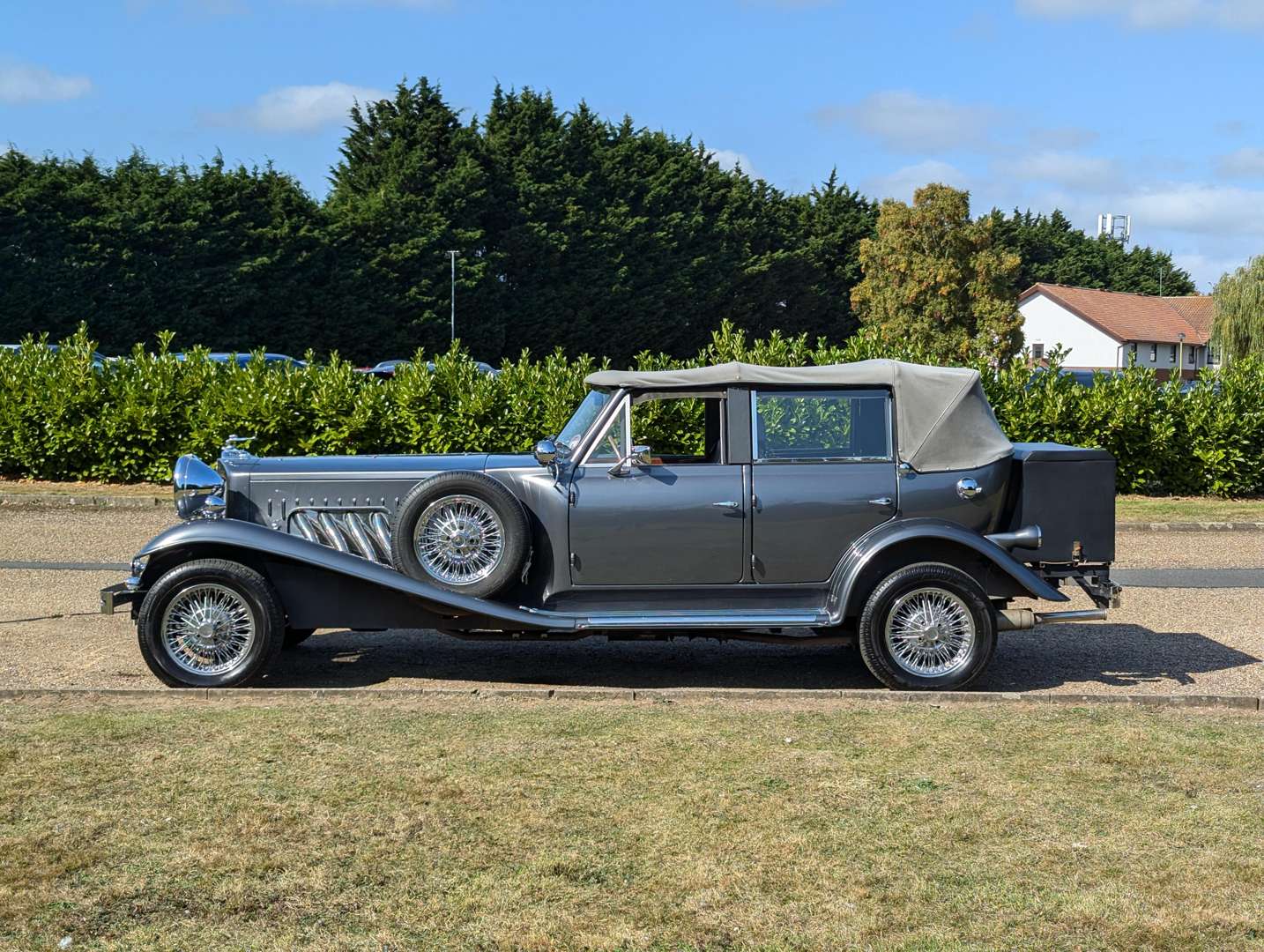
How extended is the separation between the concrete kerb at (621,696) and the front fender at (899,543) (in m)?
0.55

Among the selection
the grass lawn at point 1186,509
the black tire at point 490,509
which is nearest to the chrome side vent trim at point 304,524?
the black tire at point 490,509

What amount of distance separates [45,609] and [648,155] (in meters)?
61.8

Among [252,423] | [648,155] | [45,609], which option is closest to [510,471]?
[45,609]

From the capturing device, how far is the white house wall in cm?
8375

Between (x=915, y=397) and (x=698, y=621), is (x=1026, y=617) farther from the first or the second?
(x=698, y=621)

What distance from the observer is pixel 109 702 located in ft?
23.5

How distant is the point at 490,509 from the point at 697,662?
2.08 m

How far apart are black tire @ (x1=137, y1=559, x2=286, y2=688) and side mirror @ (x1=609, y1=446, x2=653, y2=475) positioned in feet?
7.09

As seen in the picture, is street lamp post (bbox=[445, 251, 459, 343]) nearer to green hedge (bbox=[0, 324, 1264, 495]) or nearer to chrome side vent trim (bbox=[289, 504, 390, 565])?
green hedge (bbox=[0, 324, 1264, 495])

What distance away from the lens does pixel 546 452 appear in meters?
7.53

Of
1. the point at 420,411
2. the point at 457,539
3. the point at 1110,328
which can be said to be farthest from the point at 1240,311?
the point at 457,539

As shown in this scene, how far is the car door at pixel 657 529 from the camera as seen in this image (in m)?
7.64

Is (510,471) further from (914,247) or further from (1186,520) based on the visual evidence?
(914,247)

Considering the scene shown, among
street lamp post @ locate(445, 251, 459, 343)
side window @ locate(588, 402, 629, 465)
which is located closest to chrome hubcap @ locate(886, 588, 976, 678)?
side window @ locate(588, 402, 629, 465)
